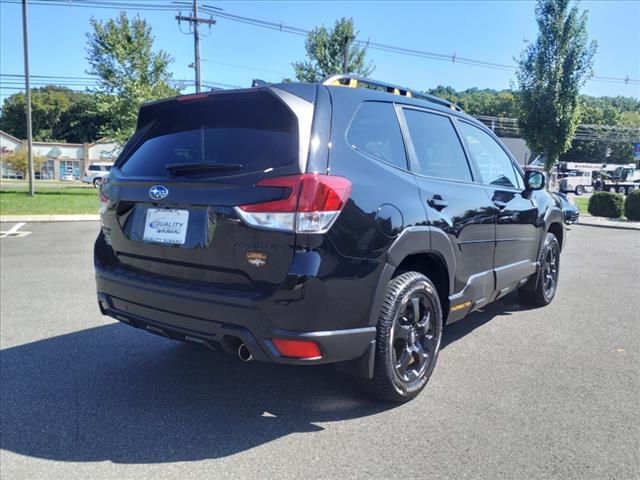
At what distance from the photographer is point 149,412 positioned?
10.0 feet

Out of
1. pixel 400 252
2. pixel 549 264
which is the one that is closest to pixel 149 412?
pixel 400 252

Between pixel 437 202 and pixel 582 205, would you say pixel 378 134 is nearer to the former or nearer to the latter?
pixel 437 202

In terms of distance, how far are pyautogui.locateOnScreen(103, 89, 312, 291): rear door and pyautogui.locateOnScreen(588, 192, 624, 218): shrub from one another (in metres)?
20.7

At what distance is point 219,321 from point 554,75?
2357 cm

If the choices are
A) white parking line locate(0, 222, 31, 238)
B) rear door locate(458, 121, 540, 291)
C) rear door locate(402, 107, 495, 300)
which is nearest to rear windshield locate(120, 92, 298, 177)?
rear door locate(402, 107, 495, 300)

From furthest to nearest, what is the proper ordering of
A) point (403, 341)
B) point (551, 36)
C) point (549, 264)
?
point (551, 36) → point (549, 264) → point (403, 341)

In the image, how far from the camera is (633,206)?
18766 millimetres

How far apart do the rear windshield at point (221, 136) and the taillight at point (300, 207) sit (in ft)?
0.48

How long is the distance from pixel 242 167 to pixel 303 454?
5.01 feet

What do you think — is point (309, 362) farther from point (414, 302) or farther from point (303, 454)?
point (414, 302)

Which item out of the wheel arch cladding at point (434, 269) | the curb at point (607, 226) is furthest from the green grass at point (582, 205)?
the wheel arch cladding at point (434, 269)

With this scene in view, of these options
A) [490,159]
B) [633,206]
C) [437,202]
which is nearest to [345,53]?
[633,206]

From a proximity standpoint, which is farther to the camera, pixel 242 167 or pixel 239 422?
pixel 239 422

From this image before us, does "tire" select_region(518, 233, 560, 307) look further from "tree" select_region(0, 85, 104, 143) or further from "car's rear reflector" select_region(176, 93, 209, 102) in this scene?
"tree" select_region(0, 85, 104, 143)
